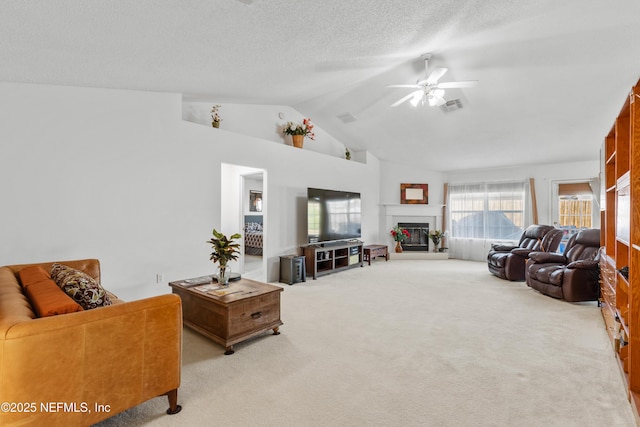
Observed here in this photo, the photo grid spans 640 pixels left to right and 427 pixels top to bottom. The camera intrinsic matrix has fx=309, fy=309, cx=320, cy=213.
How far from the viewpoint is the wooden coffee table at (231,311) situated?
104 inches

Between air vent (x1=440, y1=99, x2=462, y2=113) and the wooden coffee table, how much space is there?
159 inches

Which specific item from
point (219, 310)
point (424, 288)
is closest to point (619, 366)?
point (424, 288)

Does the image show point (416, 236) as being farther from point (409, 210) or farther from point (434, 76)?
point (434, 76)

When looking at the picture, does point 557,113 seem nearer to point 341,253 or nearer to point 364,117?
point 364,117

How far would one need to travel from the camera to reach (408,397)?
78.8 inches


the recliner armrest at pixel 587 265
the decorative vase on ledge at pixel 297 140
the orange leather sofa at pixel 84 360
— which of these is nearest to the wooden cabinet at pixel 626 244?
the recliner armrest at pixel 587 265

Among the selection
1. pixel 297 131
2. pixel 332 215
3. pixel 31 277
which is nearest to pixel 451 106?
pixel 297 131

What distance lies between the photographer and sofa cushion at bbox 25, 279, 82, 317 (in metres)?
1.54

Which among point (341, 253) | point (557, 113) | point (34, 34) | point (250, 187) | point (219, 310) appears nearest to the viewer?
point (34, 34)

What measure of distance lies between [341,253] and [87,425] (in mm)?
5081

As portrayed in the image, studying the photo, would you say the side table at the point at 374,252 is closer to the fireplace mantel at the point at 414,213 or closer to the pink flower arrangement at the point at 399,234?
the pink flower arrangement at the point at 399,234

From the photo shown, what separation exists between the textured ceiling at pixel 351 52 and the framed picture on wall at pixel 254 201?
3.12 m

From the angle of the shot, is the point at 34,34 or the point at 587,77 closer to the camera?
the point at 34,34

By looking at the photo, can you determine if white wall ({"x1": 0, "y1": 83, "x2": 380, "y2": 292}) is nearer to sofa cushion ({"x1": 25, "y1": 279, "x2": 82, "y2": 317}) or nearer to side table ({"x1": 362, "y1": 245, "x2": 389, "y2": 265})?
sofa cushion ({"x1": 25, "y1": 279, "x2": 82, "y2": 317})
